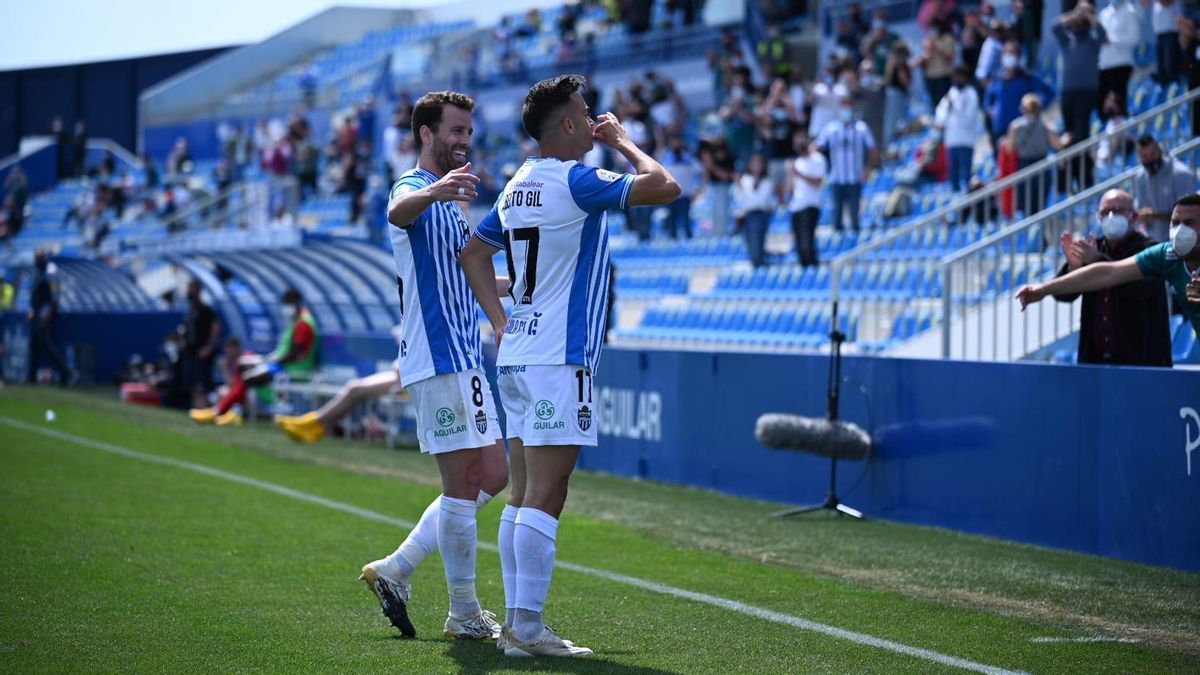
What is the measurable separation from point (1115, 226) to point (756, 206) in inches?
382

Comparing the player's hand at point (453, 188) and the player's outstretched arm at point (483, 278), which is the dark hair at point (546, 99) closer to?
the player's hand at point (453, 188)

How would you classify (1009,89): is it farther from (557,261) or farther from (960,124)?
(557,261)

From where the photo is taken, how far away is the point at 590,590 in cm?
779

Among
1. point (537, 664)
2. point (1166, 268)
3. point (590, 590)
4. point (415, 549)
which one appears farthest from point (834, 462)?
point (537, 664)

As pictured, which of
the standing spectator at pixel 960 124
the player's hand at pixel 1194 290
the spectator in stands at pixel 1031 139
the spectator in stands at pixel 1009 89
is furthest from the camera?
the standing spectator at pixel 960 124

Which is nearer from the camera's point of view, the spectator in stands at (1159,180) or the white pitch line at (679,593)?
the white pitch line at (679,593)

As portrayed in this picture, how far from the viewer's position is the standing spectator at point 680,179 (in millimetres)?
21906

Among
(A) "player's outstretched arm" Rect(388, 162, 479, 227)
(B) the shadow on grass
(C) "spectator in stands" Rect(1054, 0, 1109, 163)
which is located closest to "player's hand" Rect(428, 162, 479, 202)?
(A) "player's outstretched arm" Rect(388, 162, 479, 227)

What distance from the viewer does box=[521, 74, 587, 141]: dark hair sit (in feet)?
19.2

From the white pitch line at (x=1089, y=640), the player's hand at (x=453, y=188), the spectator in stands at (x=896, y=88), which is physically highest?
the spectator in stands at (x=896, y=88)

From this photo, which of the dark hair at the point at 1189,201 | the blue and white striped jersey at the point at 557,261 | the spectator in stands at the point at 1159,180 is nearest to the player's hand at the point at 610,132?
the blue and white striped jersey at the point at 557,261

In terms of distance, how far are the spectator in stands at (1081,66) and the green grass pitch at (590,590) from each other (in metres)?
6.52

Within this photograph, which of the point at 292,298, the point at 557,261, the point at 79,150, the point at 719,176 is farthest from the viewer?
the point at 79,150

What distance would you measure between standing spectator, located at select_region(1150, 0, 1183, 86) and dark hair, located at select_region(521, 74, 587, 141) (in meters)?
12.0
